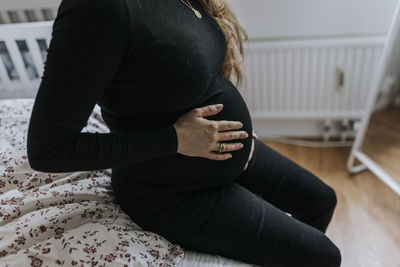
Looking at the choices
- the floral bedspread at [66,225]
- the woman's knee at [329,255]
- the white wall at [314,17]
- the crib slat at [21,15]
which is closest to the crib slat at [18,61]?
the crib slat at [21,15]

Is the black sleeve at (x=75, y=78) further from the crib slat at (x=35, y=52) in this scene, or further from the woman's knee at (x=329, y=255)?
the crib slat at (x=35, y=52)

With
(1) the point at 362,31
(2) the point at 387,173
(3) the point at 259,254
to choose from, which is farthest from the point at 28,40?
(2) the point at 387,173

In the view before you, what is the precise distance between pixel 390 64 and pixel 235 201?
40.7 inches

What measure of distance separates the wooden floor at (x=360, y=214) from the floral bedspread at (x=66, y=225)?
2.67ft

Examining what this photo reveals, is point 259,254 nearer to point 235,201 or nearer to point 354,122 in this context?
point 235,201

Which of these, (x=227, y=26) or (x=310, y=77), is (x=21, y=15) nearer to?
(x=227, y=26)

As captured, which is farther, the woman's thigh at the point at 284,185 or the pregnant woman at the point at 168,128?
the woman's thigh at the point at 284,185

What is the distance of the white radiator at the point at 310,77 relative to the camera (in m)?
1.66

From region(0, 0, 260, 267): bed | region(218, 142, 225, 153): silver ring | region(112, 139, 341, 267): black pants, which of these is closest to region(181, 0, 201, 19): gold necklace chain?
region(218, 142, 225, 153): silver ring

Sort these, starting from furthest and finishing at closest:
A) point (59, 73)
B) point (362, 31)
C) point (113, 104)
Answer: point (362, 31) < point (113, 104) < point (59, 73)

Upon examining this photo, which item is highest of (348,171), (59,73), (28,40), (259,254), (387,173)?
(59,73)

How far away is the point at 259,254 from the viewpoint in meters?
0.82

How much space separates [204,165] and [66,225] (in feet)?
1.13

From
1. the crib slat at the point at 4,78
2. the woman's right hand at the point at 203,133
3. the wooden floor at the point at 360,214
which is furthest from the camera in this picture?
the crib slat at the point at 4,78
